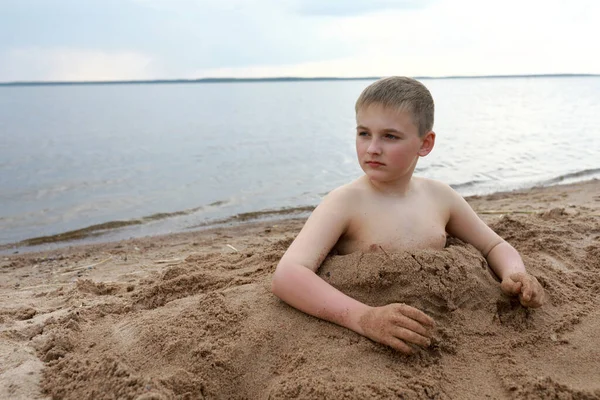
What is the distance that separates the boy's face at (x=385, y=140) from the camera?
2531 mm

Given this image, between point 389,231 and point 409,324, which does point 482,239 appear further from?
point 409,324

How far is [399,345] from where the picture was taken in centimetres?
213

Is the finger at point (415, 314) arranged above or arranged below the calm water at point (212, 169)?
above

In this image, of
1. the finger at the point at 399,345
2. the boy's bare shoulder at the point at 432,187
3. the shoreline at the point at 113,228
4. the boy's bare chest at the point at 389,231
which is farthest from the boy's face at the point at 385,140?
the shoreline at the point at 113,228

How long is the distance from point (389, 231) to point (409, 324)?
0.63 m

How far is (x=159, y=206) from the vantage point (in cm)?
882

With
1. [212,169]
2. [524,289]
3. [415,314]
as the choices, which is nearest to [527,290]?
[524,289]

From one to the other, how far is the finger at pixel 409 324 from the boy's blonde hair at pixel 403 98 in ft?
3.21

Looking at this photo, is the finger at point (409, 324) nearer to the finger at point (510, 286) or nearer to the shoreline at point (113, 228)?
the finger at point (510, 286)

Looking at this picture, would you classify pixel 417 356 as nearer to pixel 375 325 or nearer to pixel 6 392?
pixel 375 325

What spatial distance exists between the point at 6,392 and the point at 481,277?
90.0 inches

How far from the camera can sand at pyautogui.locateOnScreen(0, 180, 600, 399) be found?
80.6 inches

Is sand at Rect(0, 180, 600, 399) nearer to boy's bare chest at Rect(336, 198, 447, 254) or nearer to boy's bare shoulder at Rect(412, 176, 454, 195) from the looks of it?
boy's bare chest at Rect(336, 198, 447, 254)

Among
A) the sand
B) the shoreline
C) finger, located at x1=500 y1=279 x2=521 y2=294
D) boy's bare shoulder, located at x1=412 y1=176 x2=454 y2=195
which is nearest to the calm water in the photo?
the shoreline
